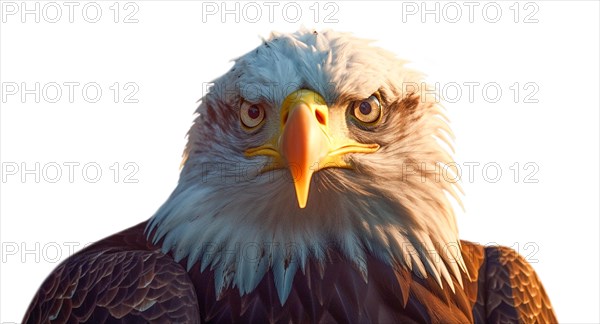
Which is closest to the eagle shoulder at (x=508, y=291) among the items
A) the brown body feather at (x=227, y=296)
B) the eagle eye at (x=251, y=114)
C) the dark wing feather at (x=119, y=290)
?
the brown body feather at (x=227, y=296)

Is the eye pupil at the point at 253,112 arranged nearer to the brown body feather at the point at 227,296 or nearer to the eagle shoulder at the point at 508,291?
the brown body feather at the point at 227,296

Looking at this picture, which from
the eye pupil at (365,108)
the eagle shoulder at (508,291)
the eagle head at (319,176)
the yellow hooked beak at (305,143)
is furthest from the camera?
the eagle shoulder at (508,291)

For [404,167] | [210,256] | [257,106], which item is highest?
[257,106]

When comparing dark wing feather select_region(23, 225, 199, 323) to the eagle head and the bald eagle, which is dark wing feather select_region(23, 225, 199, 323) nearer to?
the bald eagle

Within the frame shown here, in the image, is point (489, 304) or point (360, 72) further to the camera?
point (489, 304)

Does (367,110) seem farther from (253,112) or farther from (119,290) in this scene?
(119,290)

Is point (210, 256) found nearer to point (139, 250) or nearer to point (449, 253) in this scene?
point (139, 250)

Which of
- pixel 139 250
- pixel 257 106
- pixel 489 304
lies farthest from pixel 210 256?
pixel 489 304
